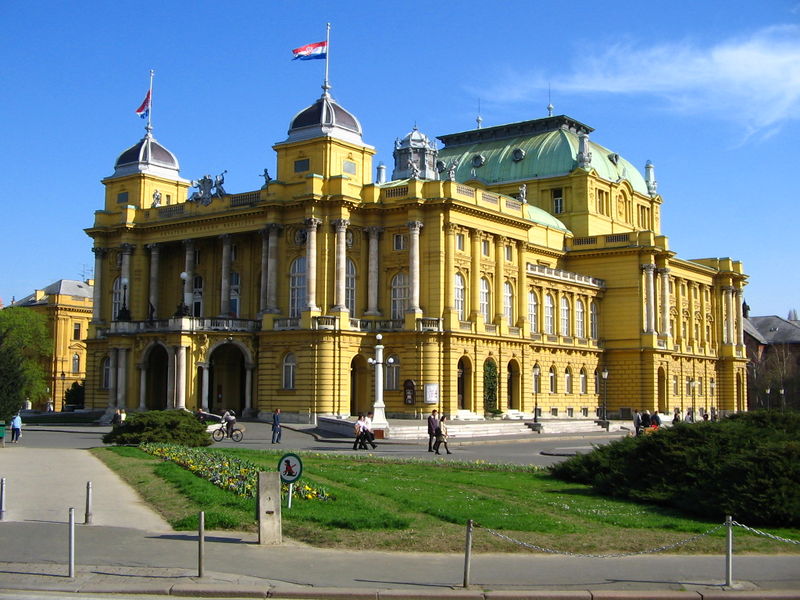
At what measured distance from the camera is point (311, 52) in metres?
67.4

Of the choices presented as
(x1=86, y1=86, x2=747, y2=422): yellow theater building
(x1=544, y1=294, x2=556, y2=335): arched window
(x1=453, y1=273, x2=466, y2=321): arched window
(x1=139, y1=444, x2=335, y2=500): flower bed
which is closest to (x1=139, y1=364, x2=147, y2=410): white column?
(x1=86, y1=86, x2=747, y2=422): yellow theater building

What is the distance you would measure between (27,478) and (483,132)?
3019 inches

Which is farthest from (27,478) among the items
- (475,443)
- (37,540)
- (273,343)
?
(273,343)

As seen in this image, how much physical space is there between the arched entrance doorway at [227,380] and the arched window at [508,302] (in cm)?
1955

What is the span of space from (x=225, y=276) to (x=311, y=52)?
1724 centimetres

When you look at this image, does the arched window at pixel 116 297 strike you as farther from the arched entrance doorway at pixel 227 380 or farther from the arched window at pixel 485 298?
the arched window at pixel 485 298

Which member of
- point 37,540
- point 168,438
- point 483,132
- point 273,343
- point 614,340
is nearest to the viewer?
point 37,540

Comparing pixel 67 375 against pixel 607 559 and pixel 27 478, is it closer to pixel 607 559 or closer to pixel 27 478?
pixel 27 478

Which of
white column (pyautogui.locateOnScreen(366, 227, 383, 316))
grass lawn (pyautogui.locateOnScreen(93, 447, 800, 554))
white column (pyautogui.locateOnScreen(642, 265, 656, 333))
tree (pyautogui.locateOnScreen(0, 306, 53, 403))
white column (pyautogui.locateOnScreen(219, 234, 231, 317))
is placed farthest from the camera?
tree (pyautogui.locateOnScreen(0, 306, 53, 403))

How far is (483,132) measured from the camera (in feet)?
327

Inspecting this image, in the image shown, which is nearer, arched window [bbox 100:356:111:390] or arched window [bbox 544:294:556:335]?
arched window [bbox 100:356:111:390]

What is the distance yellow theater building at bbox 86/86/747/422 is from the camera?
66.1 meters

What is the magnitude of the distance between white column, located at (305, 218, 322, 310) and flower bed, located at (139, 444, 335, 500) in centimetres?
2893

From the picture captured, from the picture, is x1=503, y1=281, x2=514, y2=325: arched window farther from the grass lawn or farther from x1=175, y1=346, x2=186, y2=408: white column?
the grass lawn
